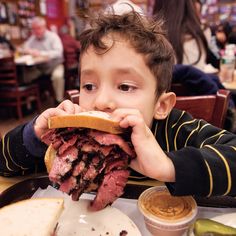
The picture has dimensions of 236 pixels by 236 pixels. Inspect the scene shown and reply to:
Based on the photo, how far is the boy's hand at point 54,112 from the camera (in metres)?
0.90

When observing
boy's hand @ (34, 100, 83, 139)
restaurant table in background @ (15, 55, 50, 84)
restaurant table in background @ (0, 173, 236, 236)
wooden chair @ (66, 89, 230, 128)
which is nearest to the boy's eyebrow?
boy's hand @ (34, 100, 83, 139)

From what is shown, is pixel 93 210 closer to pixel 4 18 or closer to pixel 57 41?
pixel 57 41

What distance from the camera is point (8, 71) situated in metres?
4.51

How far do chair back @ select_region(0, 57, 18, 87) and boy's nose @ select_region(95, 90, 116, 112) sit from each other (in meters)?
3.91

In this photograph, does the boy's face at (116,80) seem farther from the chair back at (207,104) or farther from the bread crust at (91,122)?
the chair back at (207,104)

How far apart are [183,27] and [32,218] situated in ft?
6.62

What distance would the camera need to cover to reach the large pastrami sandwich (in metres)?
0.70

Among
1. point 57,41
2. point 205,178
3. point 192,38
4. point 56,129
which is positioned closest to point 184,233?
point 205,178

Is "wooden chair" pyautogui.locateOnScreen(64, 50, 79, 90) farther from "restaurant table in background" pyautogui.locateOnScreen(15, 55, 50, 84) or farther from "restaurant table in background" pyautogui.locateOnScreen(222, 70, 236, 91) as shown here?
"restaurant table in background" pyautogui.locateOnScreen(222, 70, 236, 91)

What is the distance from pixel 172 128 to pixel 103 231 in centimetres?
52

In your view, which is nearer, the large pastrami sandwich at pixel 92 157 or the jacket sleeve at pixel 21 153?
the large pastrami sandwich at pixel 92 157

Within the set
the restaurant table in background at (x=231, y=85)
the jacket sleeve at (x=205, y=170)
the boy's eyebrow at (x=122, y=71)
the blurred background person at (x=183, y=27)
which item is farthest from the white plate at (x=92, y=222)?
the restaurant table in background at (x=231, y=85)

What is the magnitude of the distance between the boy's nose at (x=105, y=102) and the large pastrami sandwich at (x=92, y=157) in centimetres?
14

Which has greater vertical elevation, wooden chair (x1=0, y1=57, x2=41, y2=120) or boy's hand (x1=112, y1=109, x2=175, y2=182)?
boy's hand (x1=112, y1=109, x2=175, y2=182)
